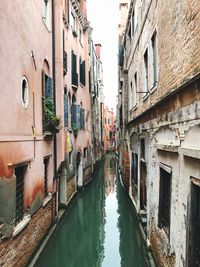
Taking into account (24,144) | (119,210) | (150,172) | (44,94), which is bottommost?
(119,210)

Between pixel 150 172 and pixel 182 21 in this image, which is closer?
pixel 182 21

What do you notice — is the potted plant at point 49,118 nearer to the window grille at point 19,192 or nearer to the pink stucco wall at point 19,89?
the pink stucco wall at point 19,89

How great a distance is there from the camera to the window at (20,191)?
719 cm

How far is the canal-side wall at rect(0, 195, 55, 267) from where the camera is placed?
604 centimetres

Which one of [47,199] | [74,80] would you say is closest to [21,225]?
[47,199]

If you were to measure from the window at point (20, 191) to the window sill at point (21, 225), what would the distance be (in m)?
0.10

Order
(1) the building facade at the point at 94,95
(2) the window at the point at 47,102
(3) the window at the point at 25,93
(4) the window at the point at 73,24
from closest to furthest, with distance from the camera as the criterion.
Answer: (3) the window at the point at 25,93 < (2) the window at the point at 47,102 < (4) the window at the point at 73,24 < (1) the building facade at the point at 94,95

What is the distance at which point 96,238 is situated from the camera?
33.4 ft

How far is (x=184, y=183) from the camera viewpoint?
16.1 feet

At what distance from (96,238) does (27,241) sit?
10.9ft

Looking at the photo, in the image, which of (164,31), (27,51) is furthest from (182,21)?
(27,51)

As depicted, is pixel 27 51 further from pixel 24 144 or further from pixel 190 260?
pixel 190 260

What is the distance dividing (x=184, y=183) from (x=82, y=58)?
15.1m

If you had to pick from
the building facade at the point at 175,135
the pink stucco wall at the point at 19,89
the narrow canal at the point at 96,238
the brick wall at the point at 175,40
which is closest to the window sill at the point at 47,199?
the pink stucco wall at the point at 19,89
